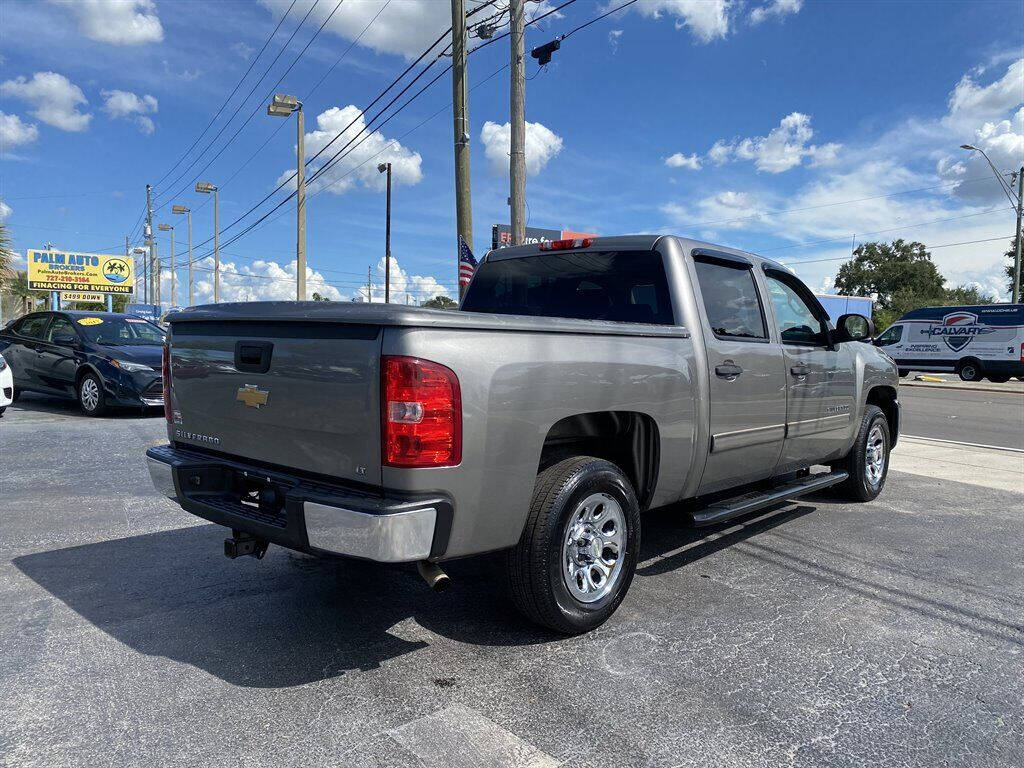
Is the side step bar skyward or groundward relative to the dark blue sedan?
A: groundward

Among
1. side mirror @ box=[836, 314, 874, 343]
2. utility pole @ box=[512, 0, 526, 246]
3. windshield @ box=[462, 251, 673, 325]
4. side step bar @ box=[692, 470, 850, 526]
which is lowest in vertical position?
side step bar @ box=[692, 470, 850, 526]

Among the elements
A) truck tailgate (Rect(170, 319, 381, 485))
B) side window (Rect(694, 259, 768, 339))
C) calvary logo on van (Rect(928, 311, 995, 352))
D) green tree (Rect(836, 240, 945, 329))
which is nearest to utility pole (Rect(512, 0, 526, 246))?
side window (Rect(694, 259, 768, 339))

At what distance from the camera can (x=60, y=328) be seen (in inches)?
446

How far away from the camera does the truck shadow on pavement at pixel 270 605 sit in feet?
10.4

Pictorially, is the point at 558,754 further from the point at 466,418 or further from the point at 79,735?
the point at 79,735

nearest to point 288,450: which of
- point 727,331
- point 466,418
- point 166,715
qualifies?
point 466,418

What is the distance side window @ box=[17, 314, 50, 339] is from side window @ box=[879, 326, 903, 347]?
1026 inches

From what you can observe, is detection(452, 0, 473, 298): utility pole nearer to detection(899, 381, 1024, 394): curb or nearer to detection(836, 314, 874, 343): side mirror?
detection(836, 314, 874, 343): side mirror

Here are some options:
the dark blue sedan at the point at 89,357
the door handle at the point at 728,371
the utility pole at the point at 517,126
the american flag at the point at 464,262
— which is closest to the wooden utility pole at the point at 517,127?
the utility pole at the point at 517,126

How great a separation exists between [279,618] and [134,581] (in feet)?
3.46

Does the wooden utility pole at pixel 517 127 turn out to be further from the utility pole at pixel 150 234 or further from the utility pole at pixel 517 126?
the utility pole at pixel 150 234

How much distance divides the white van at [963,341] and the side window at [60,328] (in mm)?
21599

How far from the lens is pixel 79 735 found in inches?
99.8

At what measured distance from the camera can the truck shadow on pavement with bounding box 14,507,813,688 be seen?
3.17 metres
